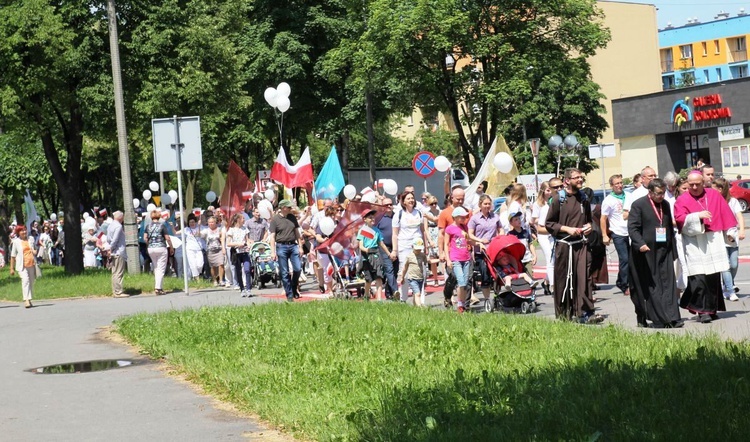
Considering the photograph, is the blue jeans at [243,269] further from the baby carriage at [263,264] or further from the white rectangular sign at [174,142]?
the white rectangular sign at [174,142]

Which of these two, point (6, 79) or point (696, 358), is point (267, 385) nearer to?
point (696, 358)

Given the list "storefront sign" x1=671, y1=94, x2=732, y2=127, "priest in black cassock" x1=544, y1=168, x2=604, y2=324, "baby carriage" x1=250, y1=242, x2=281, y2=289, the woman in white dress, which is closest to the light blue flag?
"baby carriage" x1=250, y1=242, x2=281, y2=289

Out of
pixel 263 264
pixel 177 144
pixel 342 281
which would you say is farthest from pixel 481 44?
pixel 342 281

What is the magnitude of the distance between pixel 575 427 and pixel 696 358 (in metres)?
2.48

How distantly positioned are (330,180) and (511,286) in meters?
15.8

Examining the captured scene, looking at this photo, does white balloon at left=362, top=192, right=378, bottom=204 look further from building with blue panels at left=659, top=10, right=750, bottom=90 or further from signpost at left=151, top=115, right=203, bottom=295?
building with blue panels at left=659, top=10, right=750, bottom=90

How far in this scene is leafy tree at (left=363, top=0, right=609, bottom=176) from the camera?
42812mm

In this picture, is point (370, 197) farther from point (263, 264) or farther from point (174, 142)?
point (263, 264)

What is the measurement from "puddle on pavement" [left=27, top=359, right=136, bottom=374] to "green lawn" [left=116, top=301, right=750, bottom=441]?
0.45 metres

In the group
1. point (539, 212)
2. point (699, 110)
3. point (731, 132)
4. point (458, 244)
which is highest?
point (699, 110)

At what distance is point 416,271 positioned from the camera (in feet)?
59.0

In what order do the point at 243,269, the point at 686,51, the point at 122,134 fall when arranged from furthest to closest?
1. the point at 686,51
2. the point at 122,134
3. the point at 243,269

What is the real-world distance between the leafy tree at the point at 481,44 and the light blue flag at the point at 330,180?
11724 millimetres

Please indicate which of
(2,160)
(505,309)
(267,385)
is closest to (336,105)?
(2,160)
